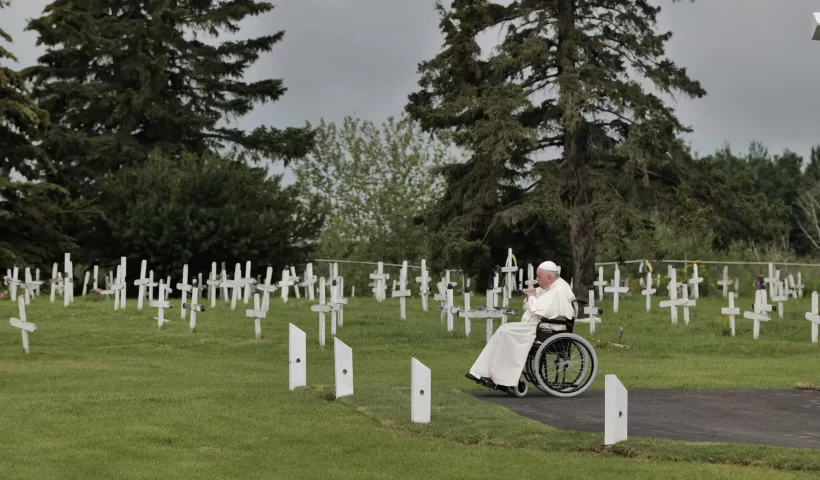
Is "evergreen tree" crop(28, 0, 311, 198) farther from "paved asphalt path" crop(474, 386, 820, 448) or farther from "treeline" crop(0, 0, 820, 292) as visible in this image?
"paved asphalt path" crop(474, 386, 820, 448)

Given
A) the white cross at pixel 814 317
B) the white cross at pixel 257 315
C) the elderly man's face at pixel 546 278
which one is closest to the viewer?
the elderly man's face at pixel 546 278

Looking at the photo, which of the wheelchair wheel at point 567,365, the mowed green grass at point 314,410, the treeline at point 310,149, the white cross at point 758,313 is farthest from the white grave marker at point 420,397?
the treeline at point 310,149

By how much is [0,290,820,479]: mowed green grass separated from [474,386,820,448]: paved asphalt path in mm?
672

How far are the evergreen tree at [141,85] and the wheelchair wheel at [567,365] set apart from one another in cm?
3927

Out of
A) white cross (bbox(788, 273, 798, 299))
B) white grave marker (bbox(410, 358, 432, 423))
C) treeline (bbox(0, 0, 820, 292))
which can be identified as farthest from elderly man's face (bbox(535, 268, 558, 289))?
white cross (bbox(788, 273, 798, 299))

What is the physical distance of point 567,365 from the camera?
52.9 feet

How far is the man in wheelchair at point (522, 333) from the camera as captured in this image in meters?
15.7

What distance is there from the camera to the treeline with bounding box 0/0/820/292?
39688mm

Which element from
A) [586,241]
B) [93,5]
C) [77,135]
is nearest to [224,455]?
[586,241]

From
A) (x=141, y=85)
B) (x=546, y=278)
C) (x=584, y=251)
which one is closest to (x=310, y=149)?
(x=141, y=85)

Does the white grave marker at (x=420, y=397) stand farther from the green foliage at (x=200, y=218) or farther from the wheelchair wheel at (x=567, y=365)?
the green foliage at (x=200, y=218)

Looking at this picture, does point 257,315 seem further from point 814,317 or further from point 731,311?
point 814,317

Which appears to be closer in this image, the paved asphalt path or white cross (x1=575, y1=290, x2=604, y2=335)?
the paved asphalt path

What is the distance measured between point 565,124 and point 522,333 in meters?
23.3
